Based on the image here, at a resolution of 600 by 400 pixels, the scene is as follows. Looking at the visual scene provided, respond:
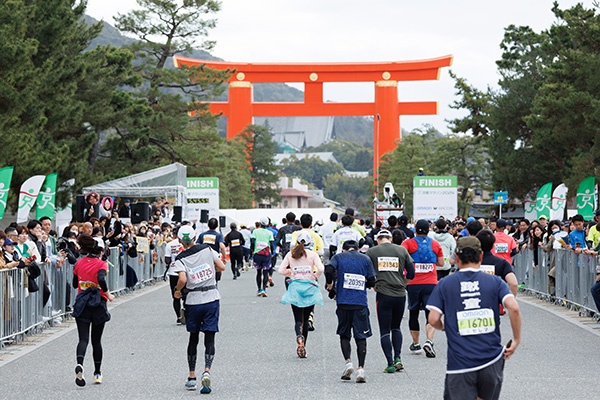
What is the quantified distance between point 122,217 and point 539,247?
12.8 meters

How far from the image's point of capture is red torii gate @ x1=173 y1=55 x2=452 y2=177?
57.8 metres

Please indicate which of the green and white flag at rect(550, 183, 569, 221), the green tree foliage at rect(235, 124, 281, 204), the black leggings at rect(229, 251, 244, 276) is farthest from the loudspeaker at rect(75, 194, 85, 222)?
the green tree foliage at rect(235, 124, 281, 204)

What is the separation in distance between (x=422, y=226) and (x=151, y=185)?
20.4m

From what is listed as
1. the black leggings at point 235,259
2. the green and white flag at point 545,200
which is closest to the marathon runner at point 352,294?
the black leggings at point 235,259

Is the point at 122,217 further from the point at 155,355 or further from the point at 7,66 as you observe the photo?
the point at 155,355

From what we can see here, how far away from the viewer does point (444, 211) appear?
1389 inches

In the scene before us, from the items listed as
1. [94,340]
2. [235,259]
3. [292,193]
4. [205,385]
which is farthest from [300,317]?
[292,193]

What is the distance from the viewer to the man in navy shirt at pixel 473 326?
5.42 m

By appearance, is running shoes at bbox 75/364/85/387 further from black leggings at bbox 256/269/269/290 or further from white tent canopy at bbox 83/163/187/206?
white tent canopy at bbox 83/163/187/206

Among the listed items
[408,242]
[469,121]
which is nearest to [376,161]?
[469,121]

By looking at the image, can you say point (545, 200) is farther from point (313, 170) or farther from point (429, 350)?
point (313, 170)

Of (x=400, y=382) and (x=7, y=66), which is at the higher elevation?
(x=7, y=66)

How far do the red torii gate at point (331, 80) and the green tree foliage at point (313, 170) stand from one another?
113 meters

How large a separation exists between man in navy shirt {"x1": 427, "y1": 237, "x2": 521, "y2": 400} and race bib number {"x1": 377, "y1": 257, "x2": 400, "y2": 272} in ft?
12.5
